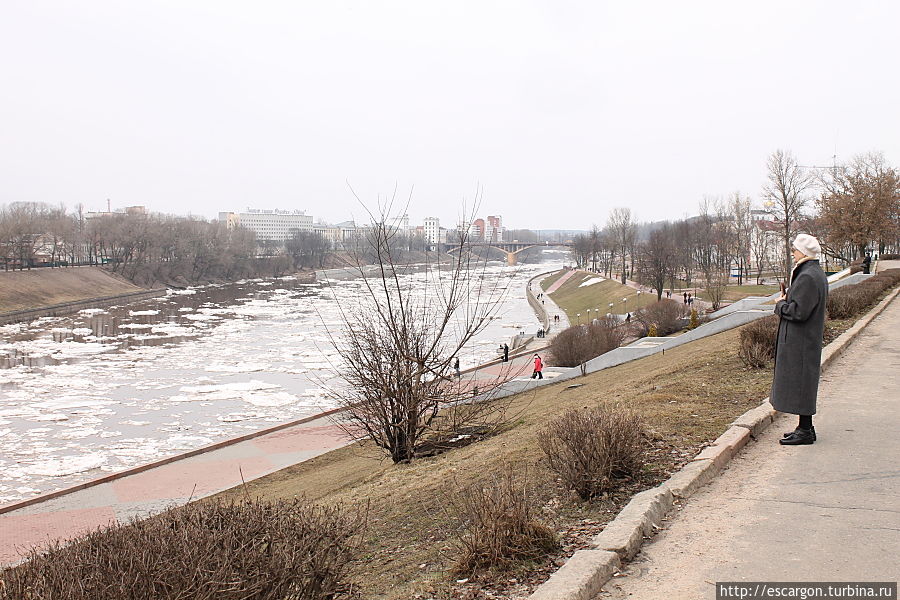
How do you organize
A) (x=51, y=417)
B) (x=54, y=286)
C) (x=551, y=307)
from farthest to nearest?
(x=54, y=286), (x=551, y=307), (x=51, y=417)

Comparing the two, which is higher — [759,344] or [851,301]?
[851,301]

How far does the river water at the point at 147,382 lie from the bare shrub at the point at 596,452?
5.14 m

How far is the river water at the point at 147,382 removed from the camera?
2202cm

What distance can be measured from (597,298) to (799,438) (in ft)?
203

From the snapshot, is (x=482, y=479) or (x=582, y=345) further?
(x=582, y=345)

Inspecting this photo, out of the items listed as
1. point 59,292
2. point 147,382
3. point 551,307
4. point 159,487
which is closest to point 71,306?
point 59,292

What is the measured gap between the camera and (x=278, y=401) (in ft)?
93.9

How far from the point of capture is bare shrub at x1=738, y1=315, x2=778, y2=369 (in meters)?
10.5

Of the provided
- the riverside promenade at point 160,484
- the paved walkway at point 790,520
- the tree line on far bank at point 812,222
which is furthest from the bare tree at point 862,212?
the paved walkway at point 790,520

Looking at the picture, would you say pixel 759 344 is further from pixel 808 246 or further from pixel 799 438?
pixel 808 246

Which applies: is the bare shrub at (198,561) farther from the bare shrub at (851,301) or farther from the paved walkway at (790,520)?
the bare shrub at (851,301)

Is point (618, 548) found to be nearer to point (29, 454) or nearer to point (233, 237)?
point (29, 454)

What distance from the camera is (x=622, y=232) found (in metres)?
95.9

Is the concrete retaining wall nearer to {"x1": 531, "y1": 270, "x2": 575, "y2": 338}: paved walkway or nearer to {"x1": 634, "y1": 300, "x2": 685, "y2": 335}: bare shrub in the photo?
{"x1": 531, "y1": 270, "x2": 575, "y2": 338}: paved walkway
